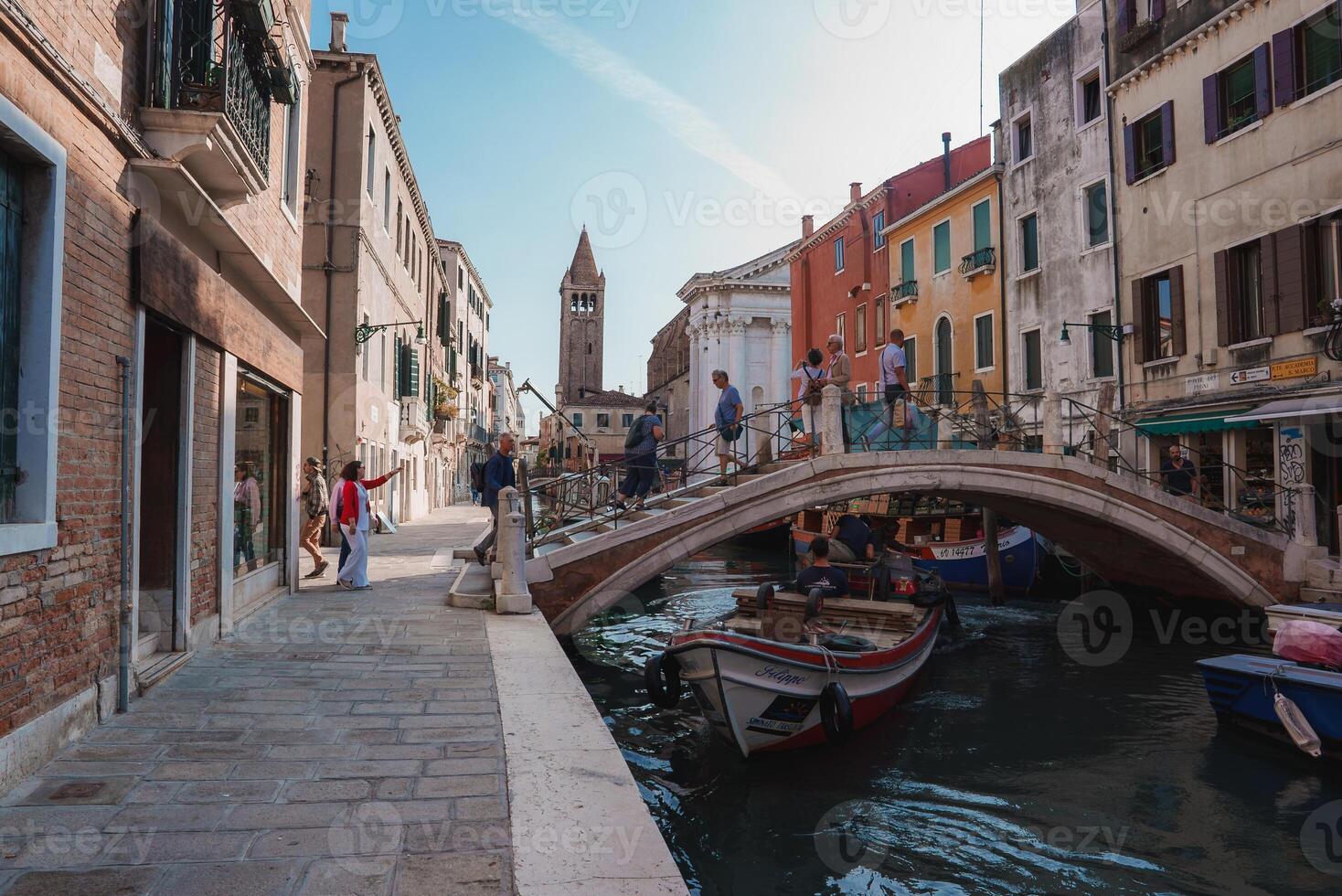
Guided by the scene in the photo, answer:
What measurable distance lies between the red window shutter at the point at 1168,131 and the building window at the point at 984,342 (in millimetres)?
5738

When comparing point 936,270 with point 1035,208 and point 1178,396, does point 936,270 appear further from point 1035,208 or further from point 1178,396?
point 1178,396

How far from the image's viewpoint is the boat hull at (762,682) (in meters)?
7.04

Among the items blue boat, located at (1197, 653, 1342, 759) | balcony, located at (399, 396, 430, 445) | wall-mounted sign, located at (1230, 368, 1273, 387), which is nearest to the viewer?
blue boat, located at (1197, 653, 1342, 759)

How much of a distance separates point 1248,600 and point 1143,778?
6.62m

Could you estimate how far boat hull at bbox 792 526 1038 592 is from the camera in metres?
17.3

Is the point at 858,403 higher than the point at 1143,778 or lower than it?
higher

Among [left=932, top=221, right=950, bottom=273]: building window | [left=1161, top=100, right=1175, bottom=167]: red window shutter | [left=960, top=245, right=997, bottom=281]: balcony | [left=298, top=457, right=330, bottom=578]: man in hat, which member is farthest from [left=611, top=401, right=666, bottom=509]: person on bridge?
[left=932, top=221, right=950, bottom=273]: building window

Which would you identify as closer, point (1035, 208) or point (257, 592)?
point (257, 592)

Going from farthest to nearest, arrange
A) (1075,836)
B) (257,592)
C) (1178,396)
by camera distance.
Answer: (1178,396) → (257,592) → (1075,836)

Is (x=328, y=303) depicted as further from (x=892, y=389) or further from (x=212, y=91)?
(x=212, y=91)

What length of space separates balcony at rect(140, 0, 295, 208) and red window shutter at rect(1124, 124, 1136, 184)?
48.4ft

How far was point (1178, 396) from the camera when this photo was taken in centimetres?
1492

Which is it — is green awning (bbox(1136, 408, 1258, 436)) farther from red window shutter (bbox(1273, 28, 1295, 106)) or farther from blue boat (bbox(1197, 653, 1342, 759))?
blue boat (bbox(1197, 653, 1342, 759))

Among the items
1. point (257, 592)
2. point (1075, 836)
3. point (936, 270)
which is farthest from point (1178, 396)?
point (257, 592)
